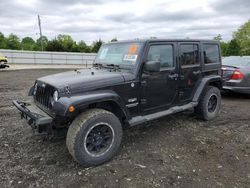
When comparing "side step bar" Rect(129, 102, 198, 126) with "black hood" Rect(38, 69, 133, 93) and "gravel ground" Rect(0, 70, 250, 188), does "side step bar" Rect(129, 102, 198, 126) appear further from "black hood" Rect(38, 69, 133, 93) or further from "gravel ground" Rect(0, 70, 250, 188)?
"black hood" Rect(38, 69, 133, 93)

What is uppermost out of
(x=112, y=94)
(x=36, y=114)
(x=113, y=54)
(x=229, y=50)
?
(x=229, y=50)

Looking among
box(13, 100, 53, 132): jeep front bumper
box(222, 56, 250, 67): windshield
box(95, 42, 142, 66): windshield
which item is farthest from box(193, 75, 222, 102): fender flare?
box(13, 100, 53, 132): jeep front bumper

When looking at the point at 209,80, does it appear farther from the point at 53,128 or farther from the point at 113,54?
the point at 53,128

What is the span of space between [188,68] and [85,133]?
2.63 m

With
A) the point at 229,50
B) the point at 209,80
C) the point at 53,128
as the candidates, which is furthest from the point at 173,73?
the point at 229,50

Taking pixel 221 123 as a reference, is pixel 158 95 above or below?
above

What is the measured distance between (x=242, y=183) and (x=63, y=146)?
2.79 m

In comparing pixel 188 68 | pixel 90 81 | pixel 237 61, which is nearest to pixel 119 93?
pixel 90 81

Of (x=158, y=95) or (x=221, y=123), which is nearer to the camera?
(x=158, y=95)

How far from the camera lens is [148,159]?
3.52 meters

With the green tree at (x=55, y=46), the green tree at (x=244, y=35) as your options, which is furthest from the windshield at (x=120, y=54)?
the green tree at (x=244, y=35)

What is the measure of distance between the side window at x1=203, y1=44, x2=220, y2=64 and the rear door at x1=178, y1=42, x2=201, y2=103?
11.2 inches

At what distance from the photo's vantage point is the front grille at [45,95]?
338 centimetres

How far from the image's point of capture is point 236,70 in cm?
707
